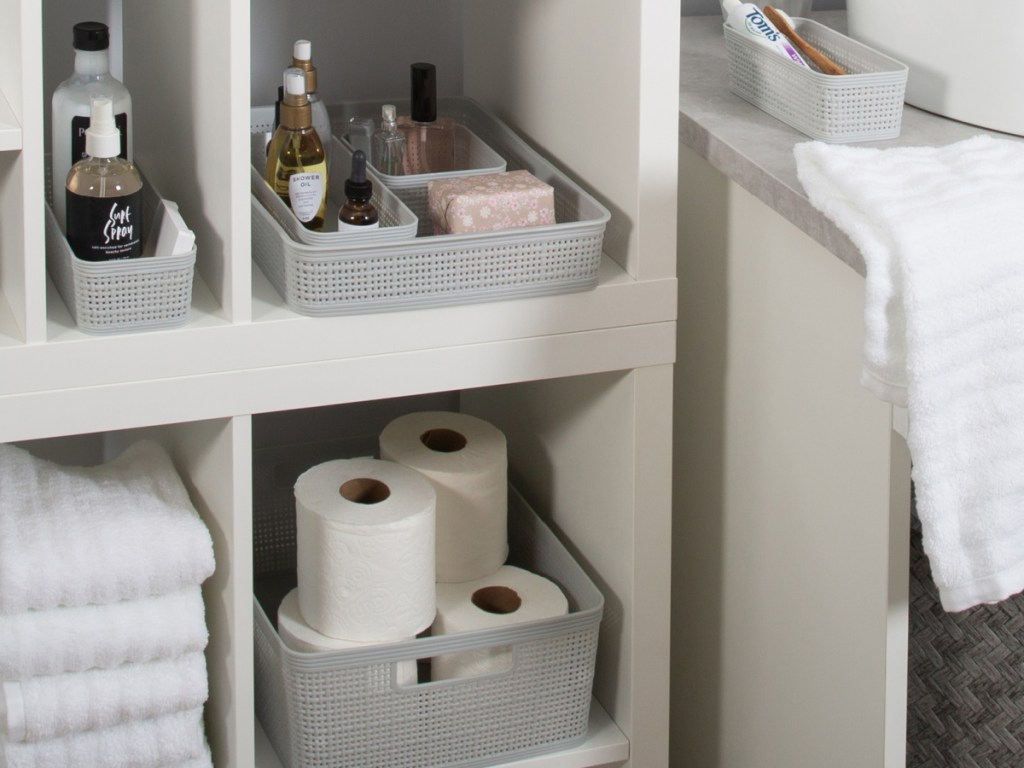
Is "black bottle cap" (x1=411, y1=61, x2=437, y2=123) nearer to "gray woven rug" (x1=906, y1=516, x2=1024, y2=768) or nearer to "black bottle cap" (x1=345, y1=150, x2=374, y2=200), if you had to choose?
"black bottle cap" (x1=345, y1=150, x2=374, y2=200)

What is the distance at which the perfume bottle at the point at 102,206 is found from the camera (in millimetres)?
1093

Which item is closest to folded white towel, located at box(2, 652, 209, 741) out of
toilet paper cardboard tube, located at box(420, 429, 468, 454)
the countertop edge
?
toilet paper cardboard tube, located at box(420, 429, 468, 454)

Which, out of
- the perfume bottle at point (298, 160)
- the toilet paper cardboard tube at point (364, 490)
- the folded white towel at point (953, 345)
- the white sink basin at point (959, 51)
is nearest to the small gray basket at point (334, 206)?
the perfume bottle at point (298, 160)

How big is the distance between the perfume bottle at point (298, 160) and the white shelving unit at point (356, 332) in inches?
1.9

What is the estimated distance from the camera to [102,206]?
1.09 meters

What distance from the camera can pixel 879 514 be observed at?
1.10 metres

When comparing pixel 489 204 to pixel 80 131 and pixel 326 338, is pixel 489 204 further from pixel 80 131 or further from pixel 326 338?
pixel 80 131

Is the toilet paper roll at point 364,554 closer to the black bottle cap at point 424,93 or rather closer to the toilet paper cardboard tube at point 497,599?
the toilet paper cardboard tube at point 497,599

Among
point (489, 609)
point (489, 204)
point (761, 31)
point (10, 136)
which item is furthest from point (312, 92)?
point (489, 609)

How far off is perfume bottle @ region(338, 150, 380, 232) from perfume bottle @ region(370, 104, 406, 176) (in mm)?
139

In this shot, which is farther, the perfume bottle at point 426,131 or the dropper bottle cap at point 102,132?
Result: the perfume bottle at point 426,131

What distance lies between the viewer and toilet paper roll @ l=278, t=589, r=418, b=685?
4.18 ft

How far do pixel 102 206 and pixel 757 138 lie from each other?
541mm

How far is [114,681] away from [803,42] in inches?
32.5
